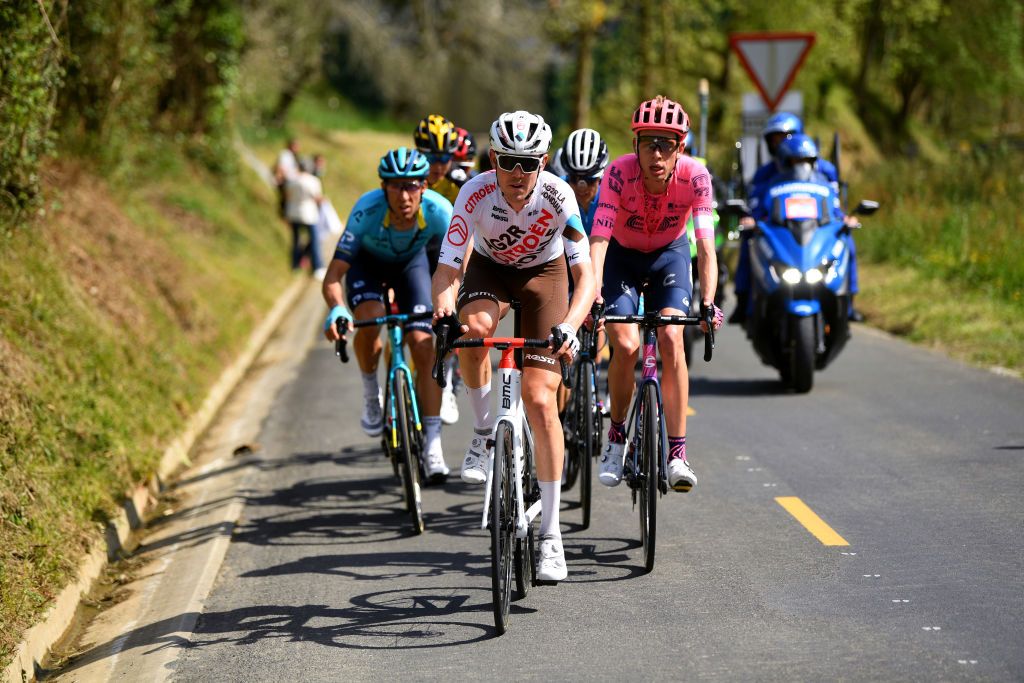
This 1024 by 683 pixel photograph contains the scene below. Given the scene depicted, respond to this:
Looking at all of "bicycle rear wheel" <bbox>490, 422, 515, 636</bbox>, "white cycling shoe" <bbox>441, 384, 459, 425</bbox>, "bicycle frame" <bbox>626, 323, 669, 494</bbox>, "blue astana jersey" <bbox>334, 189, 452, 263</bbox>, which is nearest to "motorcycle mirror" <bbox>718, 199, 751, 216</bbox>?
"white cycling shoe" <bbox>441, 384, 459, 425</bbox>

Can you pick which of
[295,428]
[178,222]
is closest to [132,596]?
[295,428]

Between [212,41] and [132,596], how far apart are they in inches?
745

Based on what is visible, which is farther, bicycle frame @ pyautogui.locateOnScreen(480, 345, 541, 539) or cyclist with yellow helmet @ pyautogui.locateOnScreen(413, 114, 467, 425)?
cyclist with yellow helmet @ pyautogui.locateOnScreen(413, 114, 467, 425)

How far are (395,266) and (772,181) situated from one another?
460 cm

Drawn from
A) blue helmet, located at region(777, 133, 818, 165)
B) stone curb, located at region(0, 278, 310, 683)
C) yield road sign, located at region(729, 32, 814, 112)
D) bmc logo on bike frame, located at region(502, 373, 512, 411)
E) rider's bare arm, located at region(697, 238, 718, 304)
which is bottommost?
stone curb, located at region(0, 278, 310, 683)

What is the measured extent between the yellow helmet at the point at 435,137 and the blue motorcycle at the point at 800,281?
298 cm

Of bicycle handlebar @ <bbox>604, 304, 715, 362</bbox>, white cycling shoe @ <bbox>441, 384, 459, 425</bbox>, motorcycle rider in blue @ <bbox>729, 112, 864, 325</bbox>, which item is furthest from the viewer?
motorcycle rider in blue @ <bbox>729, 112, 864, 325</bbox>

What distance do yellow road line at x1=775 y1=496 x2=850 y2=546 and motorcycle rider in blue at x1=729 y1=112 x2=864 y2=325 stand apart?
14.5 feet

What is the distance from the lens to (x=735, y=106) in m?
44.5

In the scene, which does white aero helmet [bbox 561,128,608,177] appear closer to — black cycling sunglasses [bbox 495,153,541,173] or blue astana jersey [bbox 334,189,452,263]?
blue astana jersey [bbox 334,189,452,263]

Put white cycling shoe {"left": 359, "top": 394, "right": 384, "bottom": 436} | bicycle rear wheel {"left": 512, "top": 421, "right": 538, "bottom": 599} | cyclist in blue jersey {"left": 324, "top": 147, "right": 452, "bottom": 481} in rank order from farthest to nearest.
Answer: white cycling shoe {"left": 359, "top": 394, "right": 384, "bottom": 436} < cyclist in blue jersey {"left": 324, "top": 147, "right": 452, "bottom": 481} < bicycle rear wheel {"left": 512, "top": 421, "right": 538, "bottom": 599}

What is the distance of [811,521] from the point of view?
783 cm

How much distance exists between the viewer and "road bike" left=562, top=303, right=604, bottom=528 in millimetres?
7973

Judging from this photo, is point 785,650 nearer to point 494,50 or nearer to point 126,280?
point 126,280
